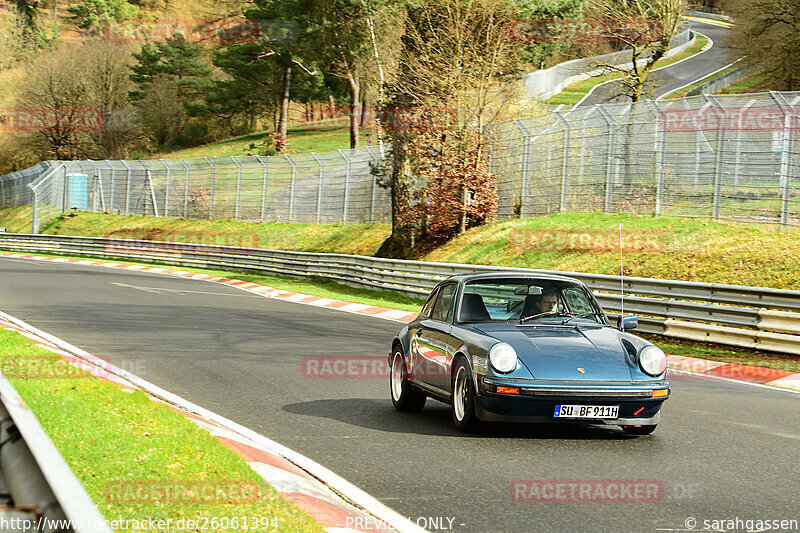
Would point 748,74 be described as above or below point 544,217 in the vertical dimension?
above

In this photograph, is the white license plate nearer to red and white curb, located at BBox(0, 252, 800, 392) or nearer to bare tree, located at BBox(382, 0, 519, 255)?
red and white curb, located at BBox(0, 252, 800, 392)

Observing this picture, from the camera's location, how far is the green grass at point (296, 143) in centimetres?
7419

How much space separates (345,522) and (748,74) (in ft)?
208

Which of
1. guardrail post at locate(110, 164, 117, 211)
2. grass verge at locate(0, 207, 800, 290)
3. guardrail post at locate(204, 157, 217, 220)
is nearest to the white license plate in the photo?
grass verge at locate(0, 207, 800, 290)

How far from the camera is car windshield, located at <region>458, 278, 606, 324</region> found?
336 inches

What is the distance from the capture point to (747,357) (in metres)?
14.1

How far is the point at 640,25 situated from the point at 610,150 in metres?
15.7

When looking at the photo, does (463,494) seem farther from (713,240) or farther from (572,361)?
(713,240)

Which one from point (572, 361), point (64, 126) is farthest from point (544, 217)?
point (64, 126)

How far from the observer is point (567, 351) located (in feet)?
25.0

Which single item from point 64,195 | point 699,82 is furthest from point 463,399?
point 699,82

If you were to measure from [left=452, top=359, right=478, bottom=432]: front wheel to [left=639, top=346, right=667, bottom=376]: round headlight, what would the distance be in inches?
55.1

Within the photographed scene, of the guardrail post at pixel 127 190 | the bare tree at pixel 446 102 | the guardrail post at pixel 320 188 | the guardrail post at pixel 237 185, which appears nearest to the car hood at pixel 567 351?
the bare tree at pixel 446 102

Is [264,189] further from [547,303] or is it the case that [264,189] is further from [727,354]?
[547,303]
